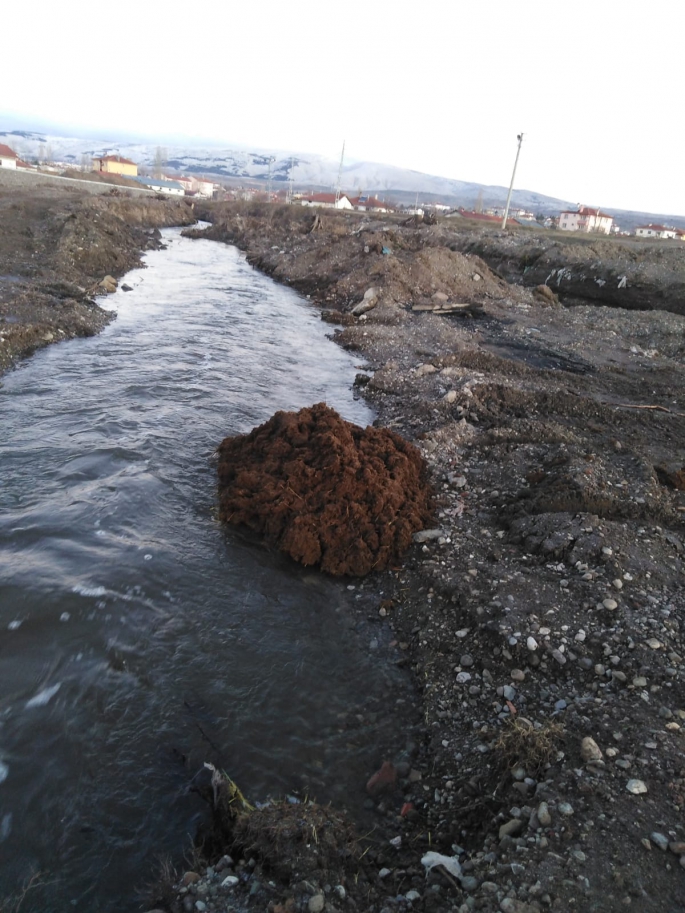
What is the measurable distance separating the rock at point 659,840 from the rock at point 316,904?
75.5 inches

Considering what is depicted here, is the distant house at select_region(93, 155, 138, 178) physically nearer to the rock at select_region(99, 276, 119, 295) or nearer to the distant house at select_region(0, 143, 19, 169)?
the distant house at select_region(0, 143, 19, 169)

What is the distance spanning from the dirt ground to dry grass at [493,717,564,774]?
0.05 ft

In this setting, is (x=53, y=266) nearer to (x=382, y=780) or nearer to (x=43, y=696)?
(x=43, y=696)

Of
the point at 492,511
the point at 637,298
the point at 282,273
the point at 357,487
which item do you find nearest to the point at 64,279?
the point at 282,273

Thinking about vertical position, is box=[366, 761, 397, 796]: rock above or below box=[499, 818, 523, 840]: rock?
below

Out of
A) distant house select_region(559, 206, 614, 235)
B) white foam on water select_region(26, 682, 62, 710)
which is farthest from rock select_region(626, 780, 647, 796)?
distant house select_region(559, 206, 614, 235)

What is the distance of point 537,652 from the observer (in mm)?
5000

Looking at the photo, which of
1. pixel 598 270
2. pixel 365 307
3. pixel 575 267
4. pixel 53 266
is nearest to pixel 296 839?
pixel 365 307

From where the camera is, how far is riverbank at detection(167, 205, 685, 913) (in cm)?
320

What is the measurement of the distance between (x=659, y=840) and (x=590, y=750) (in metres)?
0.70

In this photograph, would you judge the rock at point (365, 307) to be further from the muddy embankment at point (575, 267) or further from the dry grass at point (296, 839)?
the dry grass at point (296, 839)

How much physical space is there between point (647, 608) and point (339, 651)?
9.91ft

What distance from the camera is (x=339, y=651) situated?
17.9ft

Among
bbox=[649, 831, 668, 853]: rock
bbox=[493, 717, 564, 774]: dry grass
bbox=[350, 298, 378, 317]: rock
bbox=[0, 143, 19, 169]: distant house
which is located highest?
bbox=[0, 143, 19, 169]: distant house
